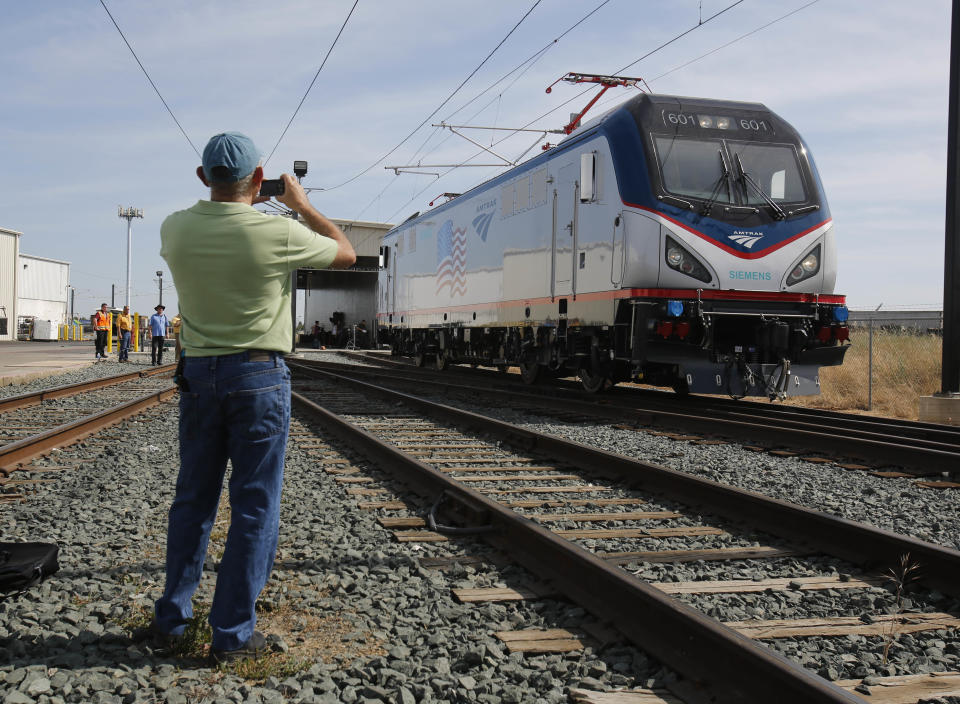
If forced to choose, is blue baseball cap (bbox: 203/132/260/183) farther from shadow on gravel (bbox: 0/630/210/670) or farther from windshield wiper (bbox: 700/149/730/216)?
windshield wiper (bbox: 700/149/730/216)

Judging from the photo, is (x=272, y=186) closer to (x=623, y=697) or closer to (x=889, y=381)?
(x=623, y=697)

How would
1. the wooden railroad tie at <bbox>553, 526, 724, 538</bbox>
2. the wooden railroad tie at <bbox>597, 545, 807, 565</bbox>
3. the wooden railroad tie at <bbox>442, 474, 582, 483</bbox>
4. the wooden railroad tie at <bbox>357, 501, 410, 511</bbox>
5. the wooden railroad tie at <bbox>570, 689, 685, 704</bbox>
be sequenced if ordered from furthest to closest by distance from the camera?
the wooden railroad tie at <bbox>442, 474, 582, 483</bbox>, the wooden railroad tie at <bbox>357, 501, 410, 511</bbox>, the wooden railroad tie at <bbox>553, 526, 724, 538</bbox>, the wooden railroad tie at <bbox>597, 545, 807, 565</bbox>, the wooden railroad tie at <bbox>570, 689, 685, 704</bbox>

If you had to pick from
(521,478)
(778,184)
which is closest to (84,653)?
(521,478)

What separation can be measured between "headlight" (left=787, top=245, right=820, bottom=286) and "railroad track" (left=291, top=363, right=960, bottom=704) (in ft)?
14.7

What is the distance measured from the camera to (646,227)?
1029 centimetres

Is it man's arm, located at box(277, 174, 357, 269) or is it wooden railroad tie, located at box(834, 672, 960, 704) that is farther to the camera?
man's arm, located at box(277, 174, 357, 269)

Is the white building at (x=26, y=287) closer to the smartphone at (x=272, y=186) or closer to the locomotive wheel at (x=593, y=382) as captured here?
the locomotive wheel at (x=593, y=382)

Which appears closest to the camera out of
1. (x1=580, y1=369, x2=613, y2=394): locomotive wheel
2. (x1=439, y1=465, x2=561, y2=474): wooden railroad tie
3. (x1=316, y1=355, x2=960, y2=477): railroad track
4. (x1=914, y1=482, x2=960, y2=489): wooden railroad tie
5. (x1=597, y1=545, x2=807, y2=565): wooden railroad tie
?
(x1=597, y1=545, x2=807, y2=565): wooden railroad tie

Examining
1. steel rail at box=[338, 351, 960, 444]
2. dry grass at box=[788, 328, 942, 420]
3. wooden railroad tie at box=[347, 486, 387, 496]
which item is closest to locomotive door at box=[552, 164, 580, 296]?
steel rail at box=[338, 351, 960, 444]

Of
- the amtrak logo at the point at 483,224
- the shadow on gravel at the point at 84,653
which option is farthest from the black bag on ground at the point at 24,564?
the amtrak logo at the point at 483,224

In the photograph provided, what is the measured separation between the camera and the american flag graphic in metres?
17.2

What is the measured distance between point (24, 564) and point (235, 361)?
1508 mm

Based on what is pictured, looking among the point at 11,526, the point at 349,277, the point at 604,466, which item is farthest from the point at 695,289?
the point at 349,277

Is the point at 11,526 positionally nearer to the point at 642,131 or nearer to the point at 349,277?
the point at 642,131
